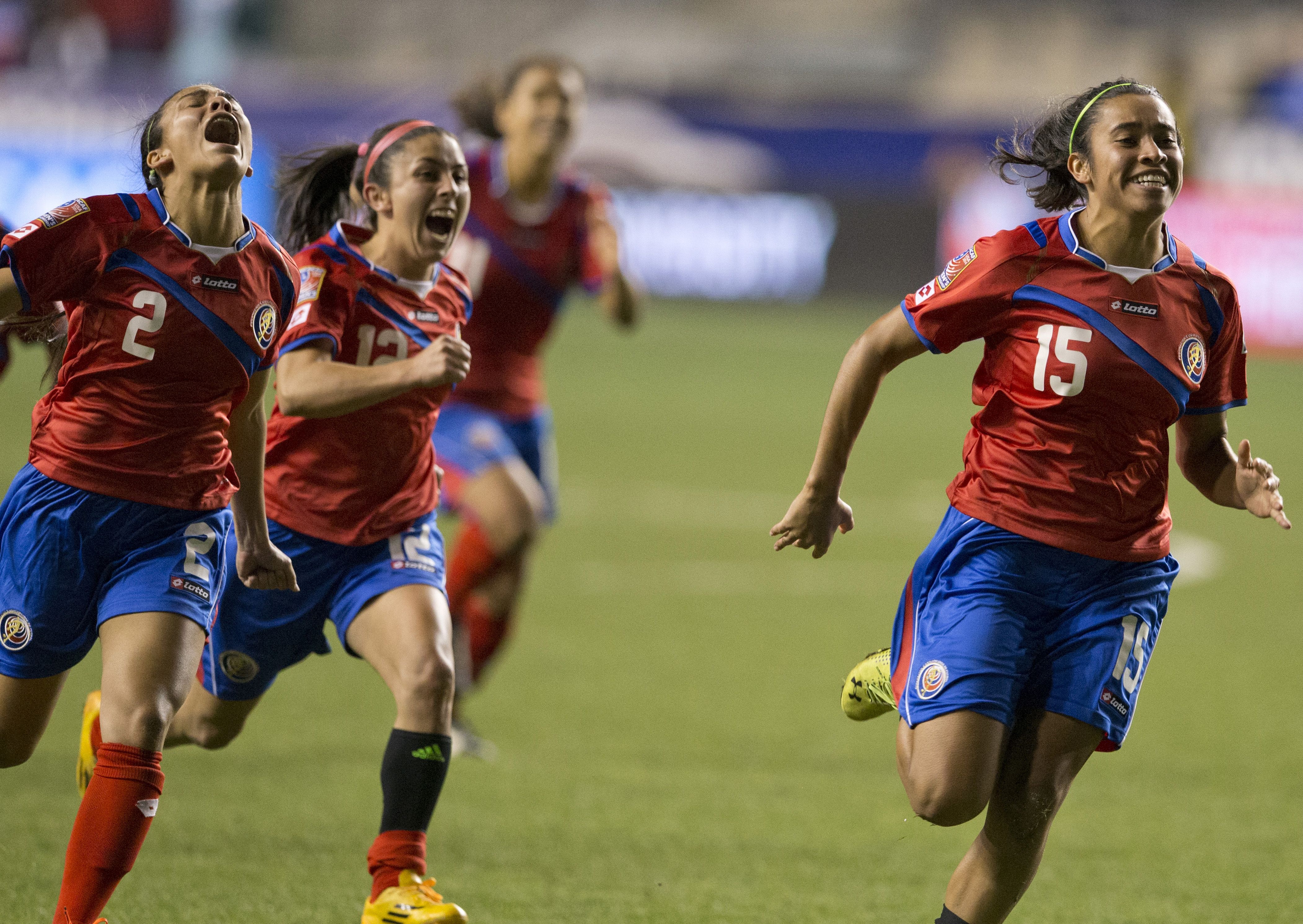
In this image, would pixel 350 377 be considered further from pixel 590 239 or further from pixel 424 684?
pixel 590 239

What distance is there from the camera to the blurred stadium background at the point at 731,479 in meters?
4.53

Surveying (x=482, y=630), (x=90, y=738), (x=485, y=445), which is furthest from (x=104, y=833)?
(x=485, y=445)

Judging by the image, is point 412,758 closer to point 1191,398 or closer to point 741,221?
point 1191,398

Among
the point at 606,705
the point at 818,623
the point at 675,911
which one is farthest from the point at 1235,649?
the point at 675,911

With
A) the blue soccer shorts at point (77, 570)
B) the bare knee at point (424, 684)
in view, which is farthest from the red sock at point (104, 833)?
the bare knee at point (424, 684)

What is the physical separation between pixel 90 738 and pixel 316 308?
48.9 inches

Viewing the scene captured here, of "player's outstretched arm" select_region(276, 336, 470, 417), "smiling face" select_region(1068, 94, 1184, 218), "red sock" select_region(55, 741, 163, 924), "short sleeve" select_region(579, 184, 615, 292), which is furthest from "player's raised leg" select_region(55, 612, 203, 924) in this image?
"short sleeve" select_region(579, 184, 615, 292)

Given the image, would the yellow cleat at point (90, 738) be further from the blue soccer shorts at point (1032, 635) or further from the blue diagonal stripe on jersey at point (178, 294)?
the blue soccer shorts at point (1032, 635)

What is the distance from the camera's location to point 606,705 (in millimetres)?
6230

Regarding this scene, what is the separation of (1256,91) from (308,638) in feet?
68.8

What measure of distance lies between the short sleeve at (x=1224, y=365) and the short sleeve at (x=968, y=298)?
1.40 feet

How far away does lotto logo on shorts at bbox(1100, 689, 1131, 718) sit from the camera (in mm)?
3420

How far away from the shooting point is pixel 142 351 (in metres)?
3.44

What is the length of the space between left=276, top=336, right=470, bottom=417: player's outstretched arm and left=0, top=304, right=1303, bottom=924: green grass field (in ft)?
4.12
